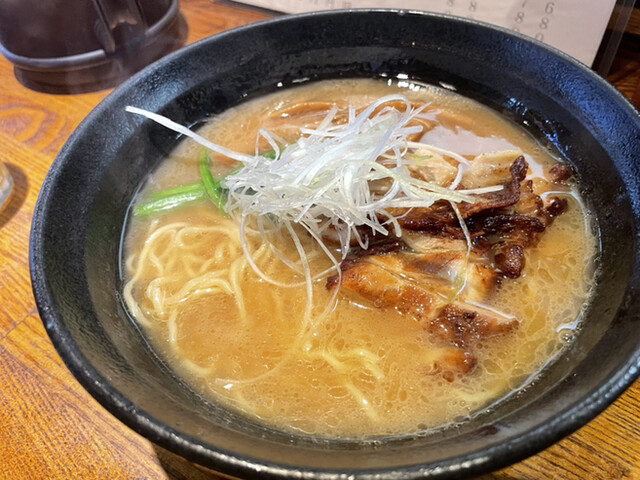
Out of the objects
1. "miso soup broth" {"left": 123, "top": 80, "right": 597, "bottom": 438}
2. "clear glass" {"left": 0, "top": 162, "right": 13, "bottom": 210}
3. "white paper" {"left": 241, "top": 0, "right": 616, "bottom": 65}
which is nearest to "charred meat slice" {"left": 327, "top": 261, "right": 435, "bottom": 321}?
"miso soup broth" {"left": 123, "top": 80, "right": 597, "bottom": 438}

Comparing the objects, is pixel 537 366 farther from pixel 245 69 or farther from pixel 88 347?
pixel 245 69

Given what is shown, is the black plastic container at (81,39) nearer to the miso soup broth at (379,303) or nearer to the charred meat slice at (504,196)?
the miso soup broth at (379,303)

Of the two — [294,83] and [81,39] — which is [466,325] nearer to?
[294,83]

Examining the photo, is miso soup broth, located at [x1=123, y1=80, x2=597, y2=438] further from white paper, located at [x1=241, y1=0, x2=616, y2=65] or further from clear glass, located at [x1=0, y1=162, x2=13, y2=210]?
white paper, located at [x1=241, y1=0, x2=616, y2=65]

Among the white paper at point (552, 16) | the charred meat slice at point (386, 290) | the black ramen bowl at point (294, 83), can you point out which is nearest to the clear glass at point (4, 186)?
the black ramen bowl at point (294, 83)

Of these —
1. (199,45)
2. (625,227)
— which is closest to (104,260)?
(199,45)

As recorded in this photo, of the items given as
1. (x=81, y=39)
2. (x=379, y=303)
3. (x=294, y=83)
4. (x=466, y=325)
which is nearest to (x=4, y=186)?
(x=81, y=39)
